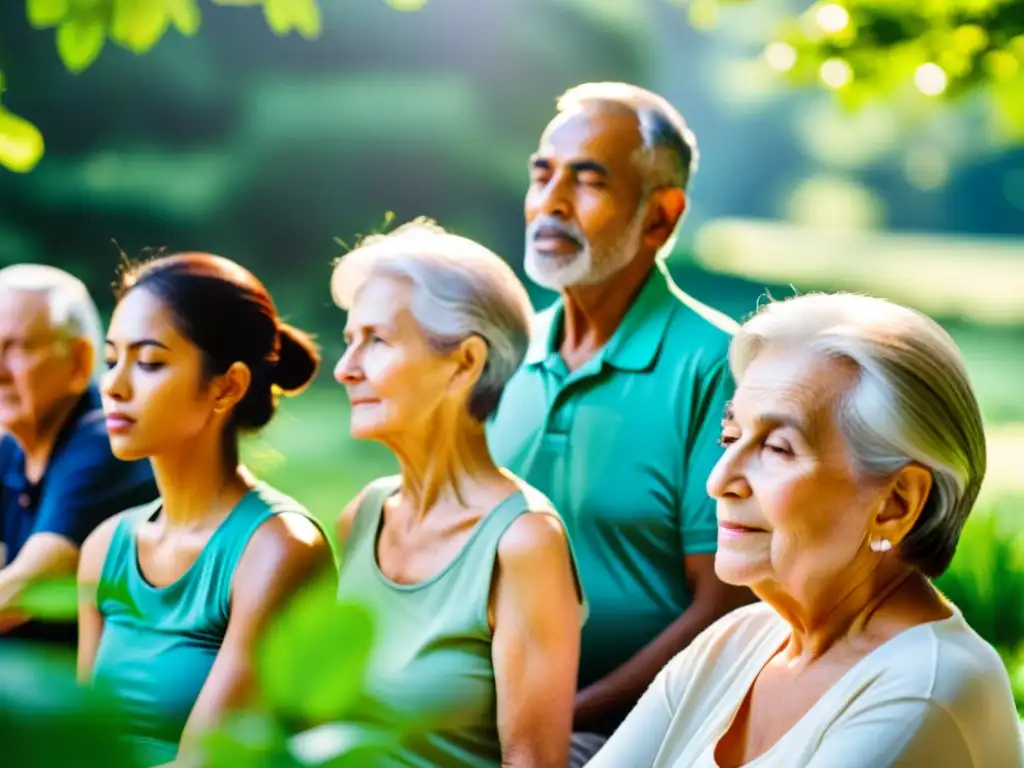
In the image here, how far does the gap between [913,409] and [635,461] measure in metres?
1.34

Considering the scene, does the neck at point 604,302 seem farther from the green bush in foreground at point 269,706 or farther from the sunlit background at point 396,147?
the sunlit background at point 396,147

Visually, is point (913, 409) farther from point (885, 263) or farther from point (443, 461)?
point (885, 263)

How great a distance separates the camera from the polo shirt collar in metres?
3.07

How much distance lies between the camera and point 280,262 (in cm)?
873

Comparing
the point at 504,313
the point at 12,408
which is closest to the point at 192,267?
the point at 504,313

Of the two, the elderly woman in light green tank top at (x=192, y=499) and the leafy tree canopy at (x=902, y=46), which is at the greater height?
the leafy tree canopy at (x=902, y=46)

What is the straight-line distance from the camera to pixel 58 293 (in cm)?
326

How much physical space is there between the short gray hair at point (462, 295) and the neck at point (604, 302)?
1.84ft

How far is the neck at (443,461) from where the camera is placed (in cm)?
253

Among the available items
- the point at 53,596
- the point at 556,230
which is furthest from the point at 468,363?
the point at 53,596

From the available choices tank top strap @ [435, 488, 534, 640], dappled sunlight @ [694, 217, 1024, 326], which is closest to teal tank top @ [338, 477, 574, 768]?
tank top strap @ [435, 488, 534, 640]

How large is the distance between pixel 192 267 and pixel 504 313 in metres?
0.57

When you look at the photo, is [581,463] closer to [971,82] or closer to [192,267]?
[192,267]

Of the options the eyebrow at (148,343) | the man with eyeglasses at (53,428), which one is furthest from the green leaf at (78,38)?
the eyebrow at (148,343)
